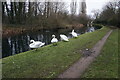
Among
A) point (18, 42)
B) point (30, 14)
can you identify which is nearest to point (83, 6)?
point (30, 14)

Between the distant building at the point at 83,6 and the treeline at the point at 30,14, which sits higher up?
the distant building at the point at 83,6

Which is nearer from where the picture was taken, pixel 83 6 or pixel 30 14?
pixel 30 14

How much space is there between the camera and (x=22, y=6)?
3434 centimetres

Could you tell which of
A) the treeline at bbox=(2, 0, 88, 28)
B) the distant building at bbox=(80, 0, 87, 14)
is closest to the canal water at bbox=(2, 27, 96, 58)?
the treeline at bbox=(2, 0, 88, 28)

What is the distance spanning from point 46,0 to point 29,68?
36727 mm

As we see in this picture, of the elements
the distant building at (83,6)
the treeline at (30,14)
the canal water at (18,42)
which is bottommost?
the canal water at (18,42)

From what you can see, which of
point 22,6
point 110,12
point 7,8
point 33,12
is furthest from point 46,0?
point 110,12

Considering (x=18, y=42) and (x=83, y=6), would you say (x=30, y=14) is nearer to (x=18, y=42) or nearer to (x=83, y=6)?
(x=18, y=42)

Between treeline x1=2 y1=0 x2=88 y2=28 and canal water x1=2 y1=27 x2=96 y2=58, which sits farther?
treeline x1=2 y1=0 x2=88 y2=28

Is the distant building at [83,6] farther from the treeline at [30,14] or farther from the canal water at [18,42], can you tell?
the canal water at [18,42]

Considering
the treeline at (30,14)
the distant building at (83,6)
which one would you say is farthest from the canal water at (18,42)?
the distant building at (83,6)

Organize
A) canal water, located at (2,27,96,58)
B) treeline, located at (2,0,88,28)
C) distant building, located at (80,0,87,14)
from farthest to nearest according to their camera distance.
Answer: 1. distant building, located at (80,0,87,14)
2. treeline, located at (2,0,88,28)
3. canal water, located at (2,27,96,58)

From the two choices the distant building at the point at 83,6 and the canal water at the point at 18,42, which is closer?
the canal water at the point at 18,42

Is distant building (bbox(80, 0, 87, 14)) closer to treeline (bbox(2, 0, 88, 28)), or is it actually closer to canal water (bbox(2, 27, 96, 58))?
treeline (bbox(2, 0, 88, 28))
